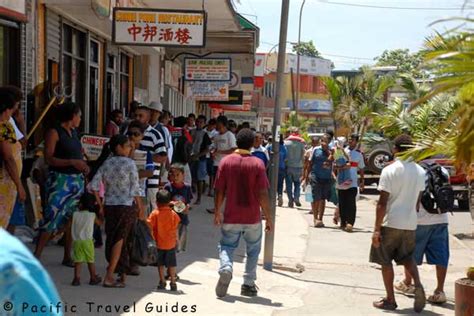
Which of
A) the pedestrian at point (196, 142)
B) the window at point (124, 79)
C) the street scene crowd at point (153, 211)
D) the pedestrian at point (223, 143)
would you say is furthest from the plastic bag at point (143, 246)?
the window at point (124, 79)

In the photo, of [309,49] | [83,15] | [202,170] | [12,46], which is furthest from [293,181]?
[309,49]

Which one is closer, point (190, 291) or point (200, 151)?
point (190, 291)

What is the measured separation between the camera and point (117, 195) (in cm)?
679

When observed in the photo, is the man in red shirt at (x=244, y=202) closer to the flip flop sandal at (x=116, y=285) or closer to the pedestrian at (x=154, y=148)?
the flip flop sandal at (x=116, y=285)

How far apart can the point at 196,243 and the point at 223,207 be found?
9.37 ft

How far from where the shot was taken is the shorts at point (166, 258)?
7.02 metres

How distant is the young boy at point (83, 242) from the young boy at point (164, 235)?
1.91ft

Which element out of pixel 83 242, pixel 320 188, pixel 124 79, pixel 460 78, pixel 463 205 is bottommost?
pixel 463 205

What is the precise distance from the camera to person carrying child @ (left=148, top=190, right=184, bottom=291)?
7043 mm

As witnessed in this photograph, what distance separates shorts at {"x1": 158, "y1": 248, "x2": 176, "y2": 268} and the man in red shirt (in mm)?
493

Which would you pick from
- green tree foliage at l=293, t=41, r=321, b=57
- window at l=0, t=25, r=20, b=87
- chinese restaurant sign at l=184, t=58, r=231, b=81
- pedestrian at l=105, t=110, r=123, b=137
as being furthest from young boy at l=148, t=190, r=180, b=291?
green tree foliage at l=293, t=41, r=321, b=57

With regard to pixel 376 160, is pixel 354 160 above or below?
above

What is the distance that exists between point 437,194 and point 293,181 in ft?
30.7

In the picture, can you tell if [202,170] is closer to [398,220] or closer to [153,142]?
[153,142]
